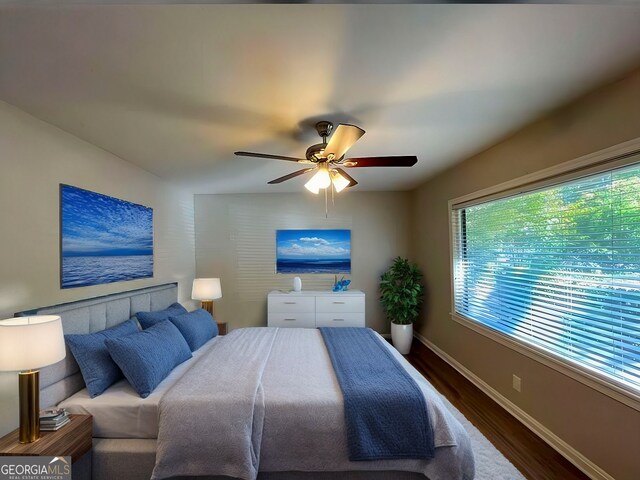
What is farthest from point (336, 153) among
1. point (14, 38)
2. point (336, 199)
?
point (336, 199)

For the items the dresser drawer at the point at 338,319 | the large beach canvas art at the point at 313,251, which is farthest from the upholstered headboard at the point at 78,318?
the dresser drawer at the point at 338,319

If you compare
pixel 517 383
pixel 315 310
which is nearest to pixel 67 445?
pixel 315 310

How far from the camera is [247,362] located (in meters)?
2.31

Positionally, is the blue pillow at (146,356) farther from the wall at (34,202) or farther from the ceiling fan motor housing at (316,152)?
the ceiling fan motor housing at (316,152)

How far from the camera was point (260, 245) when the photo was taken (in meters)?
4.84

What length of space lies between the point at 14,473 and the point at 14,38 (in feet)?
6.76

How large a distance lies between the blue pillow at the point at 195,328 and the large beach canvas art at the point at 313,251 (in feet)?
5.93

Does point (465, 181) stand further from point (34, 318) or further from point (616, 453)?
point (34, 318)

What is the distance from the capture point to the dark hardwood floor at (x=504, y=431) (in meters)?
1.97

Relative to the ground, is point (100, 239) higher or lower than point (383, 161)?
lower

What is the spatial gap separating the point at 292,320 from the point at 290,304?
233 mm

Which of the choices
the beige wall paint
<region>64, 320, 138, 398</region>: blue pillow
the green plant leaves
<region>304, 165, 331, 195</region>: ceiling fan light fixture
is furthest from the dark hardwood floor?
<region>64, 320, 138, 398</region>: blue pillow

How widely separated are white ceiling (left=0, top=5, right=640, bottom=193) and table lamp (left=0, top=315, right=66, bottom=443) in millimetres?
1296

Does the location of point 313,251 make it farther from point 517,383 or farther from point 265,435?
point 265,435
